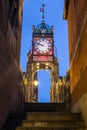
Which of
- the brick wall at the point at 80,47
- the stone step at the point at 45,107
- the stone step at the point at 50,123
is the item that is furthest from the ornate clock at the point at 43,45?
the stone step at the point at 50,123

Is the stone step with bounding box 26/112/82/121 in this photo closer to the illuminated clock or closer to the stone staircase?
the stone staircase

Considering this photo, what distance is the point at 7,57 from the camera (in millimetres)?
8562

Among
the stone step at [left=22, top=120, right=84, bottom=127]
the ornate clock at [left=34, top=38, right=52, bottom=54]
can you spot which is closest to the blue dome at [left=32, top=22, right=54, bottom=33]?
the ornate clock at [left=34, top=38, right=52, bottom=54]

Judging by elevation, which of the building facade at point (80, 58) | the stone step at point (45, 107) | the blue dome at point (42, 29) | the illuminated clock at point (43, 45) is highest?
the blue dome at point (42, 29)

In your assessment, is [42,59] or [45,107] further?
[42,59]

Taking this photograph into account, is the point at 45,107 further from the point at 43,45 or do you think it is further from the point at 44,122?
the point at 43,45

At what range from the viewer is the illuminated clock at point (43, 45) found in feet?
84.8

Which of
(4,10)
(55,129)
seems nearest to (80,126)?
(55,129)

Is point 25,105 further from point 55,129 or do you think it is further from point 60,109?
point 55,129

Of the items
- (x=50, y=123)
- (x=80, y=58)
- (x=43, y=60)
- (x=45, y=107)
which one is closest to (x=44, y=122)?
(x=50, y=123)

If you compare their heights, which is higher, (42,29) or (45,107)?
(42,29)

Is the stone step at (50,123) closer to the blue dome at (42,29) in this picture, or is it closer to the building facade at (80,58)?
the building facade at (80,58)

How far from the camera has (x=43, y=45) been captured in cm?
2603

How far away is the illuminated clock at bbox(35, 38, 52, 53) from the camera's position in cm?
2584
